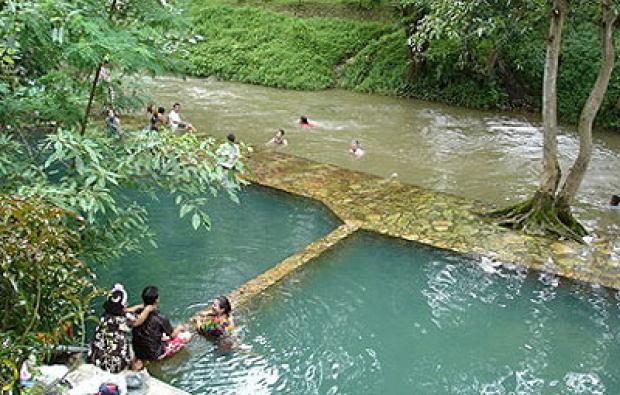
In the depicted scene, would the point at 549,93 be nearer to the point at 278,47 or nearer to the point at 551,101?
the point at 551,101

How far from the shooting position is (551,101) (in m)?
10.4

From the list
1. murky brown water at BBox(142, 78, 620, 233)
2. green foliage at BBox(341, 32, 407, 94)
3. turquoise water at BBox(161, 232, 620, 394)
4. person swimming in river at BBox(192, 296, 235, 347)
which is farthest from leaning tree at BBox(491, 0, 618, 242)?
green foliage at BBox(341, 32, 407, 94)

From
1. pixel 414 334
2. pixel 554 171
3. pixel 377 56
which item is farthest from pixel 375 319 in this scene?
pixel 377 56

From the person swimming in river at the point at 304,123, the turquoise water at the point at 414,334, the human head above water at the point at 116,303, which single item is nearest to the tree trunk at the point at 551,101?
the turquoise water at the point at 414,334

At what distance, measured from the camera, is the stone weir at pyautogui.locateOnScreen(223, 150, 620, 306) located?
9461 mm

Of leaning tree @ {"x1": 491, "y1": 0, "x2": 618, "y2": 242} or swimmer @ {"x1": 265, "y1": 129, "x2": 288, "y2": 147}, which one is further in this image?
swimmer @ {"x1": 265, "y1": 129, "x2": 288, "y2": 147}

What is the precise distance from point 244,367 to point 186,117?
1232 centimetres

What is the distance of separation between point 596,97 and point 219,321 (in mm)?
7103

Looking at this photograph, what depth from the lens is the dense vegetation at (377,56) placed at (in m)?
19.6

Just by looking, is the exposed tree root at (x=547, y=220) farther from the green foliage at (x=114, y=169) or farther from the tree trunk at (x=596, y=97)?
the green foliage at (x=114, y=169)

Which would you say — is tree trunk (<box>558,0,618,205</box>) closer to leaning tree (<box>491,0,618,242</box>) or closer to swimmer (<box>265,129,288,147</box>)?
leaning tree (<box>491,0,618,242</box>)

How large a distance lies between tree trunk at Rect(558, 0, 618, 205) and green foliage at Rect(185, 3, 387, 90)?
13.7 meters

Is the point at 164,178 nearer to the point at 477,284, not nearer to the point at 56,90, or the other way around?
the point at 56,90

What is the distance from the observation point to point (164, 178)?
611 cm
